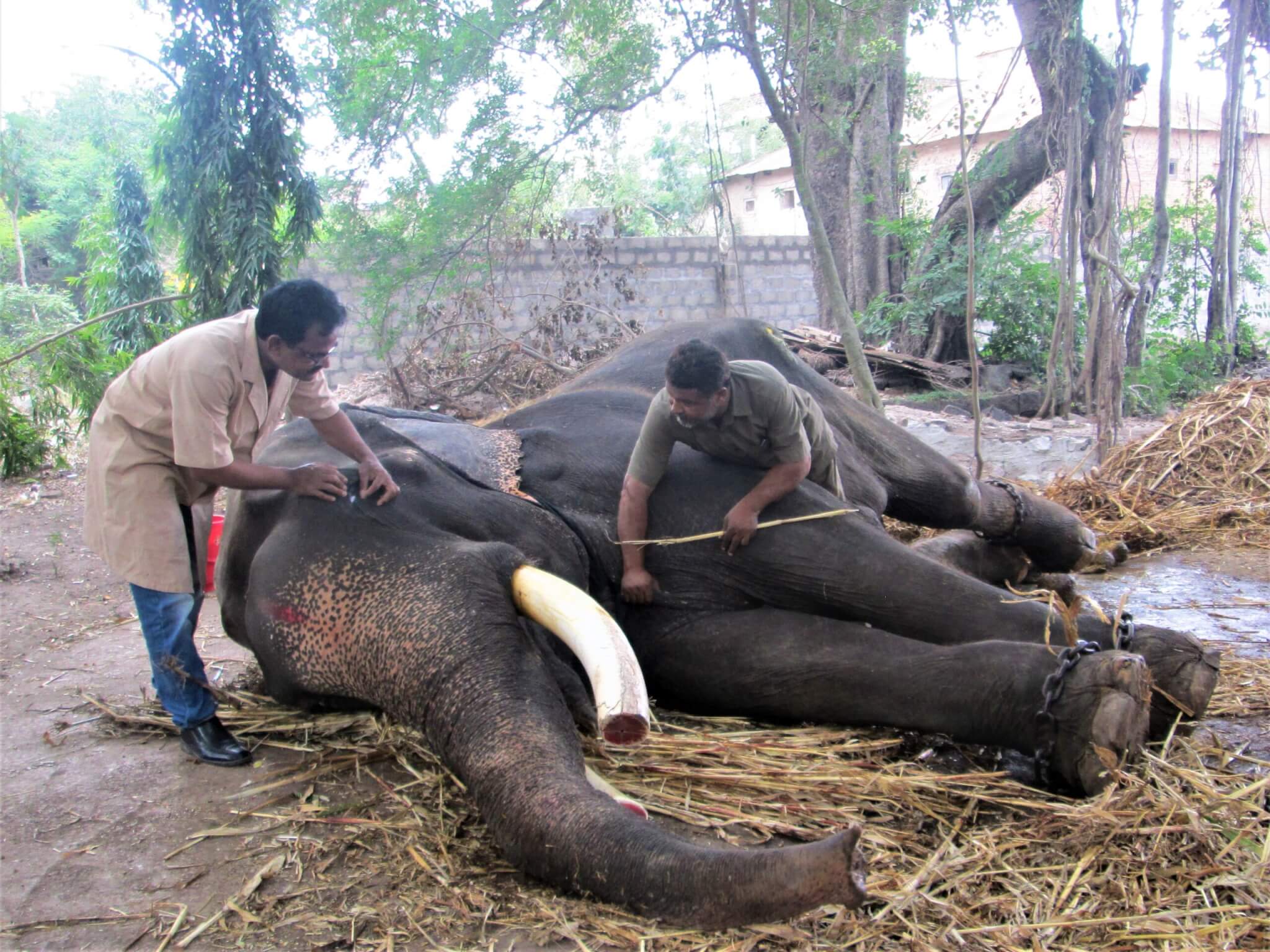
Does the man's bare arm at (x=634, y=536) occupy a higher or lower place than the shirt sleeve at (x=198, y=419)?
lower

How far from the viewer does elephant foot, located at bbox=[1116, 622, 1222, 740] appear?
311 cm

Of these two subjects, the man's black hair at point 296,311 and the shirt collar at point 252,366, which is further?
the shirt collar at point 252,366

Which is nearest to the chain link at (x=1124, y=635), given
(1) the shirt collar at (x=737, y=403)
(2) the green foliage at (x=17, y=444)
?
(1) the shirt collar at (x=737, y=403)

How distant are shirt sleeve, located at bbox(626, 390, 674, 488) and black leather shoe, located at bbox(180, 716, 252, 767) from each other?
1.48 m

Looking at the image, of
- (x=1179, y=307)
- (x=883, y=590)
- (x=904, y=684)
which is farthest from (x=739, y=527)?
(x=1179, y=307)

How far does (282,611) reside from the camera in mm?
3029

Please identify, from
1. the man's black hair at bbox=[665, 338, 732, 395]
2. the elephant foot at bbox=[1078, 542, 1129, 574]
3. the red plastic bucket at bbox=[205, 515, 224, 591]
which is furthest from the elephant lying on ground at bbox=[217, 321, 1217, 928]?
the red plastic bucket at bbox=[205, 515, 224, 591]

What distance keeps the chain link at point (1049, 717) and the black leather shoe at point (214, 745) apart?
7.35 feet

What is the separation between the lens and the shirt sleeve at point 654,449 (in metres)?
3.67

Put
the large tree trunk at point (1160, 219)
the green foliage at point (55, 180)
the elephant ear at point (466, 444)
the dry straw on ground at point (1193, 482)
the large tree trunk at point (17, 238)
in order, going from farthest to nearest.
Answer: the green foliage at point (55, 180) → the large tree trunk at point (17, 238) → the large tree trunk at point (1160, 219) → the dry straw on ground at point (1193, 482) → the elephant ear at point (466, 444)

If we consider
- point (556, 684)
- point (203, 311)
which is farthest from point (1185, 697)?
point (203, 311)

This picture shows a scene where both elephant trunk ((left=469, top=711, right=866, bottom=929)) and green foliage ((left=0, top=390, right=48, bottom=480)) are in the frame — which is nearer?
elephant trunk ((left=469, top=711, right=866, bottom=929))

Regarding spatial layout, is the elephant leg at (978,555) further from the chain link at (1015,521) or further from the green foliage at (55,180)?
the green foliage at (55,180)

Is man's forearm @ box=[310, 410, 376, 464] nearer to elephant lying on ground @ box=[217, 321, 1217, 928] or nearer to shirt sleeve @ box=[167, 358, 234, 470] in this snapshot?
elephant lying on ground @ box=[217, 321, 1217, 928]
